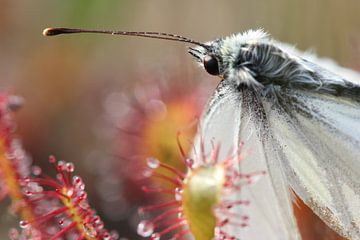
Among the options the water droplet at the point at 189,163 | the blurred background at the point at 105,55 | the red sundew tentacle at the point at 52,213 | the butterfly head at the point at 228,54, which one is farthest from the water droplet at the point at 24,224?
the blurred background at the point at 105,55

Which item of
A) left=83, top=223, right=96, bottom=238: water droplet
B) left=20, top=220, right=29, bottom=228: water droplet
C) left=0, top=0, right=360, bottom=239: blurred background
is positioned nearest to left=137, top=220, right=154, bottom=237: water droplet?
left=83, top=223, right=96, bottom=238: water droplet

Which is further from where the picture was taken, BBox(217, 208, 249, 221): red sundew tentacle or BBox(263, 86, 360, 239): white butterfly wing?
BBox(263, 86, 360, 239): white butterfly wing

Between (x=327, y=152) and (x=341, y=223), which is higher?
(x=327, y=152)

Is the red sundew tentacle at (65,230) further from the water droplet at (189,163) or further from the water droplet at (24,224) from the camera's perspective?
the water droplet at (189,163)

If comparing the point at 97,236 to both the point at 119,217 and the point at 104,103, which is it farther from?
the point at 104,103

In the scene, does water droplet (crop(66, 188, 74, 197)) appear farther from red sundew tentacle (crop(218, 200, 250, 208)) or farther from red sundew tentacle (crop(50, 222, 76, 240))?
red sundew tentacle (crop(218, 200, 250, 208))

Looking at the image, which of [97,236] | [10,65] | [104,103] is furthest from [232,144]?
[10,65]
